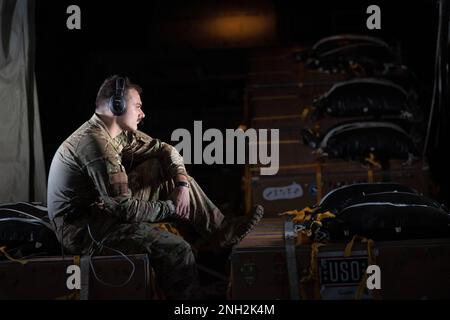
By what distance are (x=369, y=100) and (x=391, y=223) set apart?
226cm

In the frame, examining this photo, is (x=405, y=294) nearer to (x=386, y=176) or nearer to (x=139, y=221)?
(x=139, y=221)

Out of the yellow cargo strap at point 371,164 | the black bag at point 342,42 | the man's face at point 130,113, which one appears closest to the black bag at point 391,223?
the man's face at point 130,113

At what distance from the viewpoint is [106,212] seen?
10.3 feet

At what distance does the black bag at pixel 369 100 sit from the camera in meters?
5.04

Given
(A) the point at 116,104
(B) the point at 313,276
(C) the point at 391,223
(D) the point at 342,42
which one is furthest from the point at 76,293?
(D) the point at 342,42

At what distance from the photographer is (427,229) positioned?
296cm

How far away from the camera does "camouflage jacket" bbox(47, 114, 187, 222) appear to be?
2984mm

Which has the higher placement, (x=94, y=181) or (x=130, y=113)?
(x=130, y=113)

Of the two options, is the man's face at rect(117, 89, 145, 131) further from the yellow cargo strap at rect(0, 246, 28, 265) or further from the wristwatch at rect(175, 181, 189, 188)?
the yellow cargo strap at rect(0, 246, 28, 265)

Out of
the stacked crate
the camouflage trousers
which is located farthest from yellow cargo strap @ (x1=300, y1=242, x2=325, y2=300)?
the stacked crate

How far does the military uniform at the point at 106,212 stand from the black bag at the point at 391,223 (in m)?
0.77

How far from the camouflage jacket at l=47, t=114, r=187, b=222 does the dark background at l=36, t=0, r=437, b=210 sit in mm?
2162

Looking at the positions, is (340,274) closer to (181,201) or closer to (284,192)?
(181,201)
